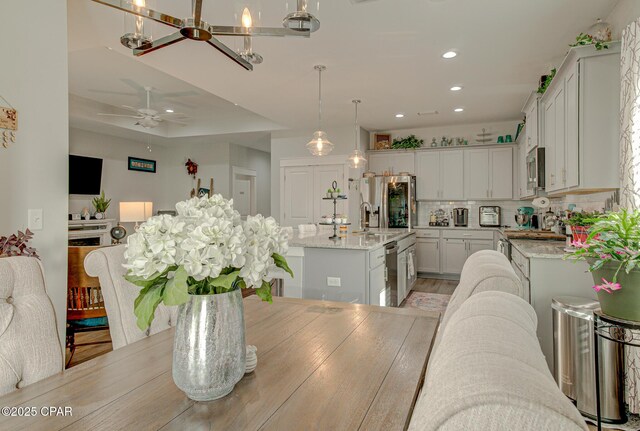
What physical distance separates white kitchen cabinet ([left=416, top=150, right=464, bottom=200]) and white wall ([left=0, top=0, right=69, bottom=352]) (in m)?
5.66

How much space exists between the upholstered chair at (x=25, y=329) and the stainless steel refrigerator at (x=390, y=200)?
18.9 ft

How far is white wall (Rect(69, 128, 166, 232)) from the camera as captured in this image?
22.1 feet

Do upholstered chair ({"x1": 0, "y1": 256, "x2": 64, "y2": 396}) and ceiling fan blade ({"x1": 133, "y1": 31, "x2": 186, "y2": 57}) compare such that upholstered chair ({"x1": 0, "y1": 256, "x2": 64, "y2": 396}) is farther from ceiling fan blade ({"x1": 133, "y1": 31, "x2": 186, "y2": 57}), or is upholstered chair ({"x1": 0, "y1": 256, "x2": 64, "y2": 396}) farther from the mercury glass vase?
ceiling fan blade ({"x1": 133, "y1": 31, "x2": 186, "y2": 57})

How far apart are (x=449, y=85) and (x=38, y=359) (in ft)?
15.2

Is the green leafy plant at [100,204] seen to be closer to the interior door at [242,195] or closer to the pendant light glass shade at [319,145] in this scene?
the interior door at [242,195]

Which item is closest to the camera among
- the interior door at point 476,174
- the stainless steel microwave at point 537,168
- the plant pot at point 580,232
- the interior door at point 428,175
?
the plant pot at point 580,232

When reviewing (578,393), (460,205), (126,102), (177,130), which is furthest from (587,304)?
(177,130)

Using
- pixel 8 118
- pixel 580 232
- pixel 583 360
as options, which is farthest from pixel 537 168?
pixel 8 118

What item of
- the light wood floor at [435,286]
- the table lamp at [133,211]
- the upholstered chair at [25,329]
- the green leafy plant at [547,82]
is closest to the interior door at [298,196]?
the light wood floor at [435,286]

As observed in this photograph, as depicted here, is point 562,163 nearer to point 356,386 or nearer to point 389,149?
point 356,386

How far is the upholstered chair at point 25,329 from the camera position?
1024 mm

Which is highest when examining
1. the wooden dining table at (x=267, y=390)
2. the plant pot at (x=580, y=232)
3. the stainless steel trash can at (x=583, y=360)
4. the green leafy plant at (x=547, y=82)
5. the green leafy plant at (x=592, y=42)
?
the green leafy plant at (x=547, y=82)

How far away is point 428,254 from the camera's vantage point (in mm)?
6484

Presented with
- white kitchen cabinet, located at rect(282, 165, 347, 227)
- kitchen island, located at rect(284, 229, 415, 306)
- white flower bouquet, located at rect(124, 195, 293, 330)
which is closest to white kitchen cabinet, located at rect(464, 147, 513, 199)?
white kitchen cabinet, located at rect(282, 165, 347, 227)
